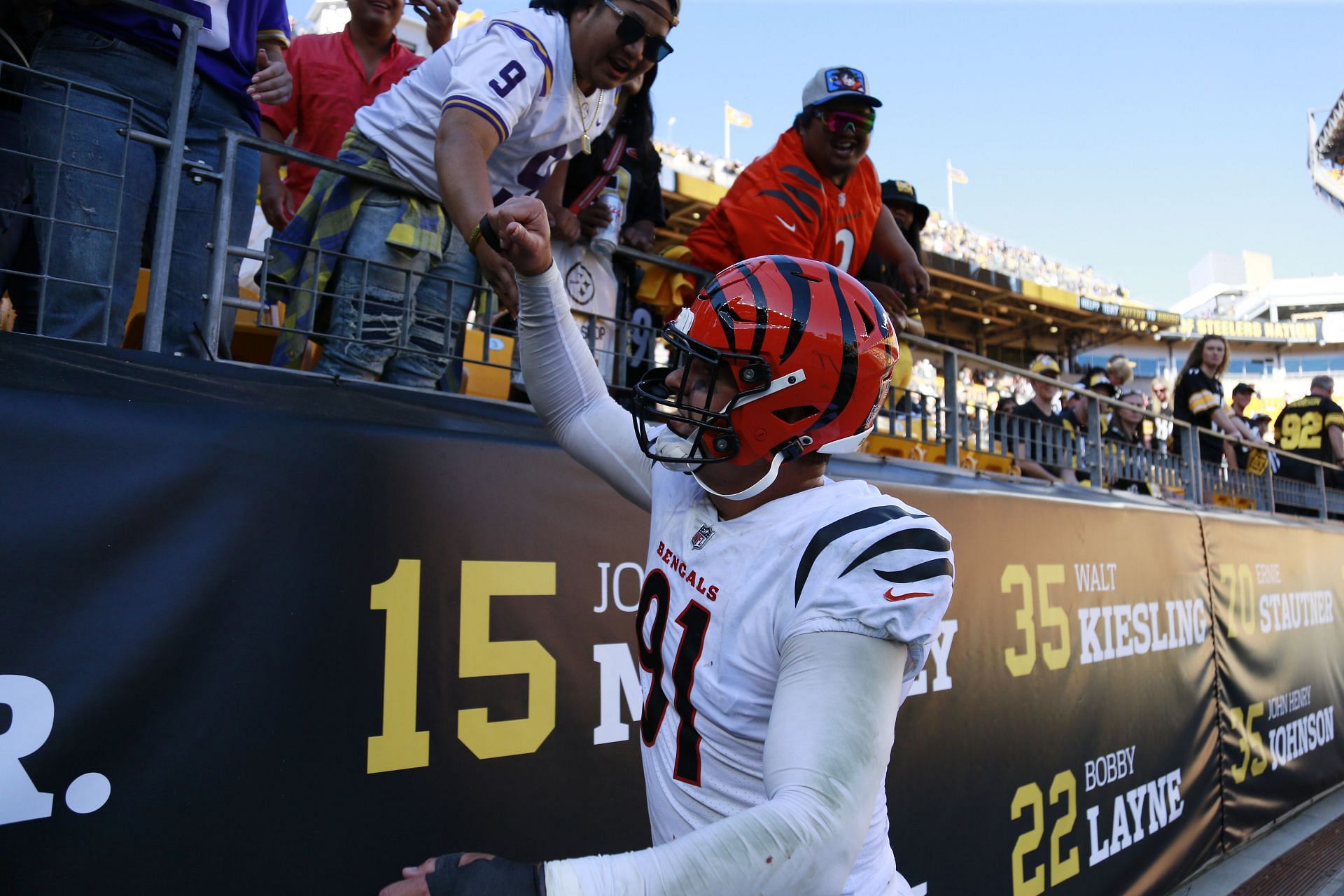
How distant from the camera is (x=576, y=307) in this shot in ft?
10.2

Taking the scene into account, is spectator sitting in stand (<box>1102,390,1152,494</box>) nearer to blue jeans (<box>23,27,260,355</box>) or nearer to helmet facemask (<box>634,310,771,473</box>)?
helmet facemask (<box>634,310,771,473</box>)

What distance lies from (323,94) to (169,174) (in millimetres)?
1697

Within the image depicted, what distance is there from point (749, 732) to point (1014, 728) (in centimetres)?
265

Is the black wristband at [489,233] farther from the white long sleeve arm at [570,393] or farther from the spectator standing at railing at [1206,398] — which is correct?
the spectator standing at railing at [1206,398]

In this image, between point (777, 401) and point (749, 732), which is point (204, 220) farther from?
point (749, 732)

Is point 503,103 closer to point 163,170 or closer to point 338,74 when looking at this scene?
point 163,170

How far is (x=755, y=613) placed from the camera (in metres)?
1.25

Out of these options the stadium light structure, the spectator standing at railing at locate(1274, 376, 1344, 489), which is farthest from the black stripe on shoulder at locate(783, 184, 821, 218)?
the stadium light structure

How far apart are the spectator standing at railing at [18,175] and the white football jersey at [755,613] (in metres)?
1.78

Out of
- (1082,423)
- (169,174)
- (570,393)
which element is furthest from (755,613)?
(1082,423)

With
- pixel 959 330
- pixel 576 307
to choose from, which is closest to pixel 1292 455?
pixel 576 307

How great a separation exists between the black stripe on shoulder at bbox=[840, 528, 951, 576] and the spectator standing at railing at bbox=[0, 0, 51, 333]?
6.74ft

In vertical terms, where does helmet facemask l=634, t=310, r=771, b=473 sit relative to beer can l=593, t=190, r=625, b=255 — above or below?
below

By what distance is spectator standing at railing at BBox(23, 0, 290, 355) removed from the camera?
1858 millimetres
